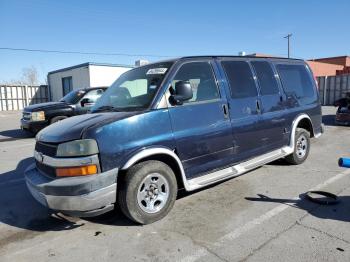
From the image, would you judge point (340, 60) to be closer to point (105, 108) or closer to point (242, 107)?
point (242, 107)

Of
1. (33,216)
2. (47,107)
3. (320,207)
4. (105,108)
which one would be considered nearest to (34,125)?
(47,107)

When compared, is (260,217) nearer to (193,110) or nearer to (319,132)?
(193,110)

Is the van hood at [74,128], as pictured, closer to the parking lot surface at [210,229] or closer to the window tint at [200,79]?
the window tint at [200,79]

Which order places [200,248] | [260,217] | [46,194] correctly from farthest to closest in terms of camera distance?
[260,217] → [46,194] → [200,248]

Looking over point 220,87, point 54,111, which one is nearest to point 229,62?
point 220,87

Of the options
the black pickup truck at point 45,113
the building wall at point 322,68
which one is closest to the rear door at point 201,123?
the black pickup truck at point 45,113

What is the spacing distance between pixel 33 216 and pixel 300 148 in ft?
16.2

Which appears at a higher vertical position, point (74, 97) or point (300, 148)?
point (74, 97)

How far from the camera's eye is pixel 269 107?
5383 millimetres

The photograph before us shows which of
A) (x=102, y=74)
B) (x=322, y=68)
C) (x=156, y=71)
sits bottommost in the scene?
(x=156, y=71)

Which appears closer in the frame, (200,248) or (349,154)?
(200,248)

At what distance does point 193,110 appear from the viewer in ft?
13.9

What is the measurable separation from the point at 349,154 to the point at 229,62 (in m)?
4.22

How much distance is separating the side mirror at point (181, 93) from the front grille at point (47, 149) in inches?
60.0
